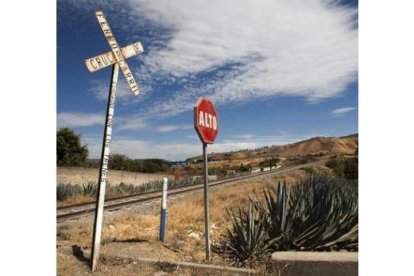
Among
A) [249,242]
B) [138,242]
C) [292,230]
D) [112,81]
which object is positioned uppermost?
[112,81]

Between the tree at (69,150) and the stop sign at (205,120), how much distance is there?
13712 millimetres

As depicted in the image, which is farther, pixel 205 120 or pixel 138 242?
pixel 138 242

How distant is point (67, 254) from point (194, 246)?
1567mm

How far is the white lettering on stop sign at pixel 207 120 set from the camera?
4359 millimetres

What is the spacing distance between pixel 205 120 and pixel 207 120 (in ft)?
0.18

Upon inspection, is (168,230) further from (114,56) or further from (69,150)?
(69,150)

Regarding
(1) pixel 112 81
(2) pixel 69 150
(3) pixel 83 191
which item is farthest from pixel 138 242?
(2) pixel 69 150

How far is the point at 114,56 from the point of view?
14.8 ft

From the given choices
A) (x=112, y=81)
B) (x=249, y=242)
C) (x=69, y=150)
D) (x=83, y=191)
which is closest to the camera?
(x=112, y=81)

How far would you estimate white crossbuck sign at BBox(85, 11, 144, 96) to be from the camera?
428 centimetres

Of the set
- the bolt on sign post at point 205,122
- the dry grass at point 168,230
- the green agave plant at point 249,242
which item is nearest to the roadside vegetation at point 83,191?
the dry grass at point 168,230

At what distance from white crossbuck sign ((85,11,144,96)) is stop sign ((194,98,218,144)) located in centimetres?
73

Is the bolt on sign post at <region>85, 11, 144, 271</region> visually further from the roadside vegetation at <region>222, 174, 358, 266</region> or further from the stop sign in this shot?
the roadside vegetation at <region>222, 174, 358, 266</region>
